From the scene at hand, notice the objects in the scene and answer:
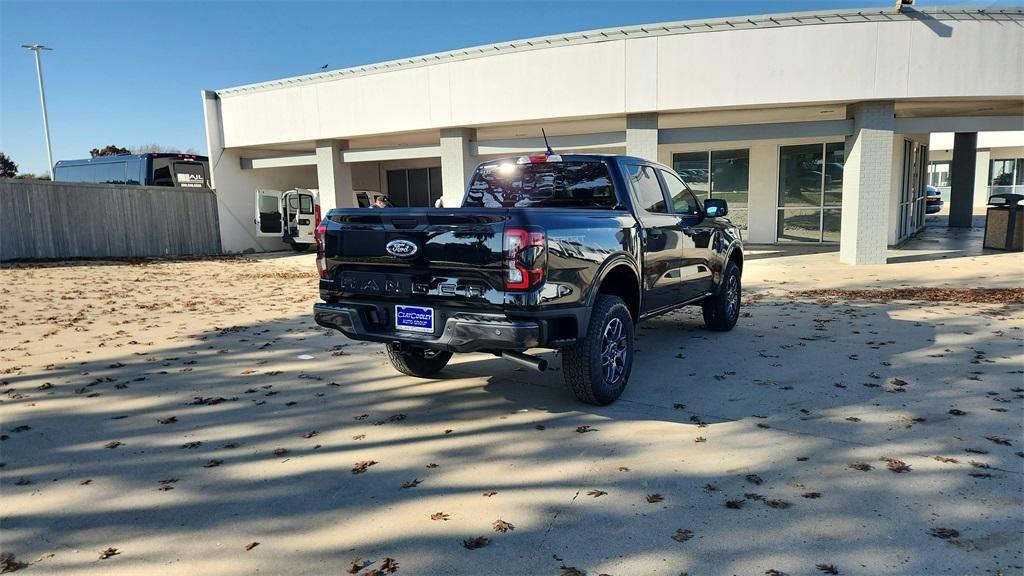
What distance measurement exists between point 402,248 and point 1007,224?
52.9 feet

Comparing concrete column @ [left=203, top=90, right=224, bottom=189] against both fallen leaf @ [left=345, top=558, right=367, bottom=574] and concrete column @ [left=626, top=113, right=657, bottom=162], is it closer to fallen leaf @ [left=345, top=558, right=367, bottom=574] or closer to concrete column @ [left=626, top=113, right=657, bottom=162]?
concrete column @ [left=626, top=113, right=657, bottom=162]

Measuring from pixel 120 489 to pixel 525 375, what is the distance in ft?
10.4

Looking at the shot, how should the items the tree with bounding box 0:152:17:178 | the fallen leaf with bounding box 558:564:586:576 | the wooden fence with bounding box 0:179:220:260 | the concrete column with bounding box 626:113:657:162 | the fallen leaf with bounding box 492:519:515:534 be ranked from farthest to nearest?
the tree with bounding box 0:152:17:178
the wooden fence with bounding box 0:179:220:260
the concrete column with bounding box 626:113:657:162
the fallen leaf with bounding box 492:519:515:534
the fallen leaf with bounding box 558:564:586:576

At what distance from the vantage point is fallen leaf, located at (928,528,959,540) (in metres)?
2.90

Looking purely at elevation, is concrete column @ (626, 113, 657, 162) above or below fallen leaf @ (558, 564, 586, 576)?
above

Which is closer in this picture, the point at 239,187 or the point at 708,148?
the point at 708,148

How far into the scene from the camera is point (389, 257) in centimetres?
438

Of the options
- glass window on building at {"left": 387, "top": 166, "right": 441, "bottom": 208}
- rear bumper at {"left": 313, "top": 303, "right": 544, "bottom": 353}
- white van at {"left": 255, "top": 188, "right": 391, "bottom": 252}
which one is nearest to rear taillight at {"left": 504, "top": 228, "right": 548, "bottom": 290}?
rear bumper at {"left": 313, "top": 303, "right": 544, "bottom": 353}

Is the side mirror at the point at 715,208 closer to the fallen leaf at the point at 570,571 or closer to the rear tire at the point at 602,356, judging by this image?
the rear tire at the point at 602,356

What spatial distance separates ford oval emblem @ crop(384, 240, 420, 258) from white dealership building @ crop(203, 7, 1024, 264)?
1050 cm

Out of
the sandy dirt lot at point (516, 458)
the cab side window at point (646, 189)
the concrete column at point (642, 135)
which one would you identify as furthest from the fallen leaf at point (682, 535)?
the concrete column at point (642, 135)

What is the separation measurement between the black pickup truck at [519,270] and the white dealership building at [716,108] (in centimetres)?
883

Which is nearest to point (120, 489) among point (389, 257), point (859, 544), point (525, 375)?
point (389, 257)

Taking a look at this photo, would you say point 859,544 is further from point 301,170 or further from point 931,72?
point 301,170
